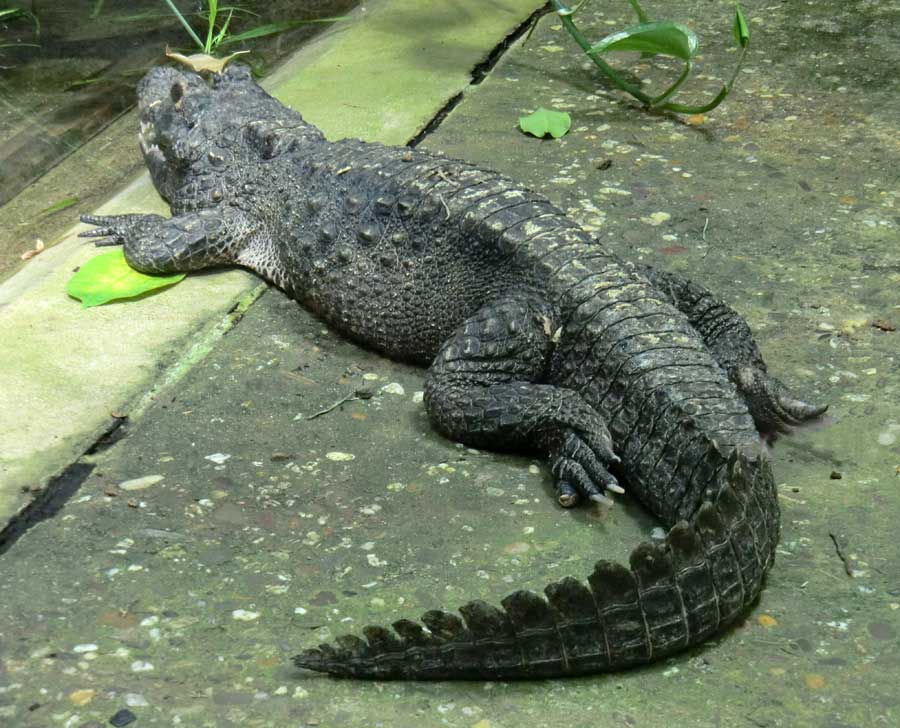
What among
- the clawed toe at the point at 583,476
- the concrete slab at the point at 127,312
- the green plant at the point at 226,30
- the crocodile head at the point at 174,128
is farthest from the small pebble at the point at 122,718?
the green plant at the point at 226,30

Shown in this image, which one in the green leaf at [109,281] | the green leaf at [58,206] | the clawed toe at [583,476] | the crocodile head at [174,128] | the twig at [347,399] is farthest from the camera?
the green leaf at [58,206]

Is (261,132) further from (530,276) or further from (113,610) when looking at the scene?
(113,610)

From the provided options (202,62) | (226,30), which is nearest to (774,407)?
(202,62)

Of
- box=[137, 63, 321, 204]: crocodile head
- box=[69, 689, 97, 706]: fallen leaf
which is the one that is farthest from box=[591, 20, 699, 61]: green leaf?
box=[69, 689, 97, 706]: fallen leaf

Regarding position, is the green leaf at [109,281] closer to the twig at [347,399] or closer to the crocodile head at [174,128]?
the crocodile head at [174,128]

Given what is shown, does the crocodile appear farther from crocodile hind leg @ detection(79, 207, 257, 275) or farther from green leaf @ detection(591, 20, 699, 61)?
green leaf @ detection(591, 20, 699, 61)

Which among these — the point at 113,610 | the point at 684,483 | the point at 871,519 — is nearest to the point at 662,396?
the point at 684,483
